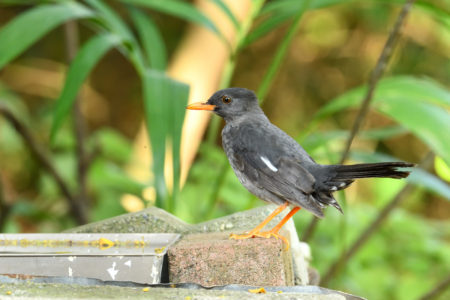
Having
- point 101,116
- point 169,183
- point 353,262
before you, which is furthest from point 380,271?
point 101,116

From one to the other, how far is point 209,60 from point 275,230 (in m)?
3.41

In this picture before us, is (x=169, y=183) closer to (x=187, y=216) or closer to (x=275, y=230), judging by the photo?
(x=187, y=216)

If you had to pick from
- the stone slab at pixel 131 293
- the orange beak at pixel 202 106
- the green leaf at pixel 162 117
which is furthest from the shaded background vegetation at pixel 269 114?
the stone slab at pixel 131 293

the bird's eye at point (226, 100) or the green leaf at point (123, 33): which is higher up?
the green leaf at point (123, 33)

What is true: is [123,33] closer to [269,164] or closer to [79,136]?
[79,136]

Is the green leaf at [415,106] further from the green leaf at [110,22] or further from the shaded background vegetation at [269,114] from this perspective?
the green leaf at [110,22]

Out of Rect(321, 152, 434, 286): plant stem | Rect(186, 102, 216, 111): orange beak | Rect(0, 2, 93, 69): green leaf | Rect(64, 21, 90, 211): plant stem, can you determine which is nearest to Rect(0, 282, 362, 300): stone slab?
Rect(186, 102, 216, 111): orange beak

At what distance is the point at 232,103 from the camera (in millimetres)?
2188

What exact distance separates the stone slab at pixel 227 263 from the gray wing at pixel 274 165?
0.55ft

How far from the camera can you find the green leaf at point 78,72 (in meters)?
2.51

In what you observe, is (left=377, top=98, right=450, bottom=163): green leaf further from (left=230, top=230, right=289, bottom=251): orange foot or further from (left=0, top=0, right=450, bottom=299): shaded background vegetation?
(left=230, top=230, right=289, bottom=251): orange foot

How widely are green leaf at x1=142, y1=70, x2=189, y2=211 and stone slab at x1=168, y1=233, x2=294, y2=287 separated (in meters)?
0.72

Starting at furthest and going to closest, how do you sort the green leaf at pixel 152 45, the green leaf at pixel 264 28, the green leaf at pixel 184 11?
the green leaf at pixel 152 45, the green leaf at pixel 184 11, the green leaf at pixel 264 28

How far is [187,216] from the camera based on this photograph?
3438mm
